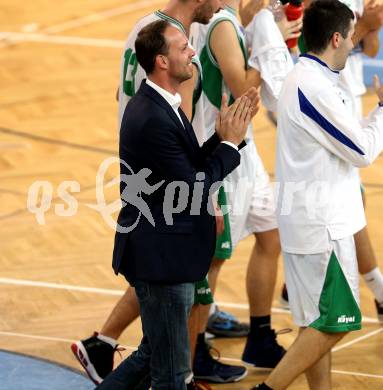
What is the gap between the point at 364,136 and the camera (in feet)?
15.5

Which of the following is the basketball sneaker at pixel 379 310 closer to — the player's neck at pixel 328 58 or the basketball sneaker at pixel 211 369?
the basketball sneaker at pixel 211 369

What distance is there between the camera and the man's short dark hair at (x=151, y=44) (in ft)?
14.6

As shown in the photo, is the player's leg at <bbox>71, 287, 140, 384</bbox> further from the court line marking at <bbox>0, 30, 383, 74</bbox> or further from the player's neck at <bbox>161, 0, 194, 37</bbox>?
the court line marking at <bbox>0, 30, 383, 74</bbox>

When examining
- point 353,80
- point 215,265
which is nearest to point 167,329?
point 215,265

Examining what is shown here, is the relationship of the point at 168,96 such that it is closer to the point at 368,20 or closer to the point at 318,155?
the point at 318,155

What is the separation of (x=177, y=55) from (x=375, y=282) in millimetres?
2225

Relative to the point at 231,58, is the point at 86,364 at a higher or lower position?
lower

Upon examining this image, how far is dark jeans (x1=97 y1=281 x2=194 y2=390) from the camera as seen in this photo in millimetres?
4469

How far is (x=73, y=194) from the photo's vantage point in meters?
8.41

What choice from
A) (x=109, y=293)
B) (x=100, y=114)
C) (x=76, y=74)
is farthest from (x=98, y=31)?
(x=109, y=293)

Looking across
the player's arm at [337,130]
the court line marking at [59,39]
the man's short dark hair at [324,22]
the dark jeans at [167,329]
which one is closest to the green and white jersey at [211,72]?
the man's short dark hair at [324,22]

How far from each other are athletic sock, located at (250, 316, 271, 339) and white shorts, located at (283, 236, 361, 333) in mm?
866

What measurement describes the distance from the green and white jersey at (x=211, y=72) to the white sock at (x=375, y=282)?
125 cm

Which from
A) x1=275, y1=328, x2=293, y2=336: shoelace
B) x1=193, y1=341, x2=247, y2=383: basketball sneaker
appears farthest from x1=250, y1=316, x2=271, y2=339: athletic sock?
x1=275, y1=328, x2=293, y2=336: shoelace
